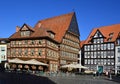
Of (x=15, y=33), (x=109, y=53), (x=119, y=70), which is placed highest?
(x=15, y=33)

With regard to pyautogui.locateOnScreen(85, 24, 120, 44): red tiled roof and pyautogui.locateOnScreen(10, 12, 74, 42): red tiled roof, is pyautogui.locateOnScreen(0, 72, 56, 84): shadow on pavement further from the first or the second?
pyautogui.locateOnScreen(85, 24, 120, 44): red tiled roof

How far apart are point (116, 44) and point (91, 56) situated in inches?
351

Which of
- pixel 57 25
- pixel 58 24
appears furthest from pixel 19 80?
pixel 58 24

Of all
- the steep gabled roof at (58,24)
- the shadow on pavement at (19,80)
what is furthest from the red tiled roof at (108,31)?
the shadow on pavement at (19,80)

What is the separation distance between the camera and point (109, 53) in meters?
72.2

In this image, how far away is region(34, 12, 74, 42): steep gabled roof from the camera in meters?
66.7

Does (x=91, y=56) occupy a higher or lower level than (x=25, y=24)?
lower

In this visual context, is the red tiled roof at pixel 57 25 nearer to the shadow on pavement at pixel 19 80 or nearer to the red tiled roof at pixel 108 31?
the red tiled roof at pixel 108 31

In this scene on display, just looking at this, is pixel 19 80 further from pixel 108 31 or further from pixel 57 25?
pixel 108 31

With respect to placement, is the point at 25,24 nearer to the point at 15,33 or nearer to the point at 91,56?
the point at 15,33

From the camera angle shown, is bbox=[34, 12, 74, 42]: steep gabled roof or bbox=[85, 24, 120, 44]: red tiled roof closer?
bbox=[34, 12, 74, 42]: steep gabled roof

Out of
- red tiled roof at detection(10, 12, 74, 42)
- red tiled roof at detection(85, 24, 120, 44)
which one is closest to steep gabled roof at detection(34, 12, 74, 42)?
red tiled roof at detection(10, 12, 74, 42)

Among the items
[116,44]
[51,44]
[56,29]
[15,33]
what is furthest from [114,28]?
[15,33]

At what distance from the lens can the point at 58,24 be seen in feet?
231
